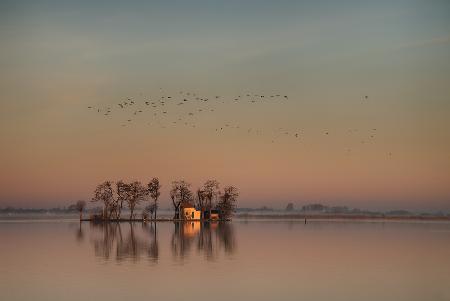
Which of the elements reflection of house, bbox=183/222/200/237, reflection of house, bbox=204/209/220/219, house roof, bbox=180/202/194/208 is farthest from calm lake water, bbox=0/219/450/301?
reflection of house, bbox=204/209/220/219

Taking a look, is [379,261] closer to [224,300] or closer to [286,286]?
[286,286]

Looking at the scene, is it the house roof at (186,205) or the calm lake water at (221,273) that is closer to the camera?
the calm lake water at (221,273)

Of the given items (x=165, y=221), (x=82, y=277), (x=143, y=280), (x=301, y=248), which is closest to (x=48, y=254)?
(x=82, y=277)

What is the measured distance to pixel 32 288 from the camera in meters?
19.3

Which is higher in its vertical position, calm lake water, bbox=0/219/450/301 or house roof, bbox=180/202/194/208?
house roof, bbox=180/202/194/208

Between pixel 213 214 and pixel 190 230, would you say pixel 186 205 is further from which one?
pixel 190 230

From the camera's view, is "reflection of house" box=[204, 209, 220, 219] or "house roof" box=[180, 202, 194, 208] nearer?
"house roof" box=[180, 202, 194, 208]

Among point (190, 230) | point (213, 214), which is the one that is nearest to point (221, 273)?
point (190, 230)

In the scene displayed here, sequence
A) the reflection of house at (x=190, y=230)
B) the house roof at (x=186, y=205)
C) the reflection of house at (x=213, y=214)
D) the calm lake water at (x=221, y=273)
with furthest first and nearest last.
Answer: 1. the reflection of house at (x=213, y=214)
2. the house roof at (x=186, y=205)
3. the reflection of house at (x=190, y=230)
4. the calm lake water at (x=221, y=273)

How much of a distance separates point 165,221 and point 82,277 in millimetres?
69711

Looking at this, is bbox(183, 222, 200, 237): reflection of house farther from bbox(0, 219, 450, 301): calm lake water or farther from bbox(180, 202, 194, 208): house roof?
bbox(180, 202, 194, 208): house roof

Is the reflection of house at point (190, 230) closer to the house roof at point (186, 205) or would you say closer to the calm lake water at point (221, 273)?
the calm lake water at point (221, 273)

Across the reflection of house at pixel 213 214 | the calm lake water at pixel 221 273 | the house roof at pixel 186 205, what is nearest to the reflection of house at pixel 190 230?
the calm lake water at pixel 221 273

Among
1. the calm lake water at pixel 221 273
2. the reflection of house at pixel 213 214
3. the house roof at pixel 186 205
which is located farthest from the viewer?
the reflection of house at pixel 213 214
